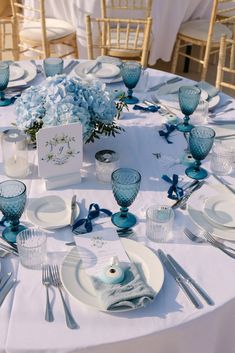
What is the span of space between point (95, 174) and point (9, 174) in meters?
0.28

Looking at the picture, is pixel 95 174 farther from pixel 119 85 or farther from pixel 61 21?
pixel 61 21

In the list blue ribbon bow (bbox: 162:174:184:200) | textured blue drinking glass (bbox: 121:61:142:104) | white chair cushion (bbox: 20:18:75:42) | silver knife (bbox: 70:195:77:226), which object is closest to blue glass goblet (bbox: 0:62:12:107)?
textured blue drinking glass (bbox: 121:61:142:104)

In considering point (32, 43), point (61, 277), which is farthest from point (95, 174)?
point (32, 43)

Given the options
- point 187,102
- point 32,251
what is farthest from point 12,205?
point 187,102

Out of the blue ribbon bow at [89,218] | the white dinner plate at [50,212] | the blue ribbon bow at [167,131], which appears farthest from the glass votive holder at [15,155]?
the blue ribbon bow at [167,131]

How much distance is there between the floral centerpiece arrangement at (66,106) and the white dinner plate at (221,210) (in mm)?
431

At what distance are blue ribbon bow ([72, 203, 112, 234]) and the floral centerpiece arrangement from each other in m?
0.27

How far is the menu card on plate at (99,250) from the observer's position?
43.8 inches

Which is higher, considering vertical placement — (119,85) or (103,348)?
(119,85)

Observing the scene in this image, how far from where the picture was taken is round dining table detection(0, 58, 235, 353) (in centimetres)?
96

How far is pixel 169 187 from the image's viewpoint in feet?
4.70

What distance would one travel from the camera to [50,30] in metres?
3.43

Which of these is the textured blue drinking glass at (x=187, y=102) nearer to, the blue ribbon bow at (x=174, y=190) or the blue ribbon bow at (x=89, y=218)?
the blue ribbon bow at (x=174, y=190)

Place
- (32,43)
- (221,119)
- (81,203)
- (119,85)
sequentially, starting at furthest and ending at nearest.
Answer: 1. (32,43)
2. (119,85)
3. (221,119)
4. (81,203)
